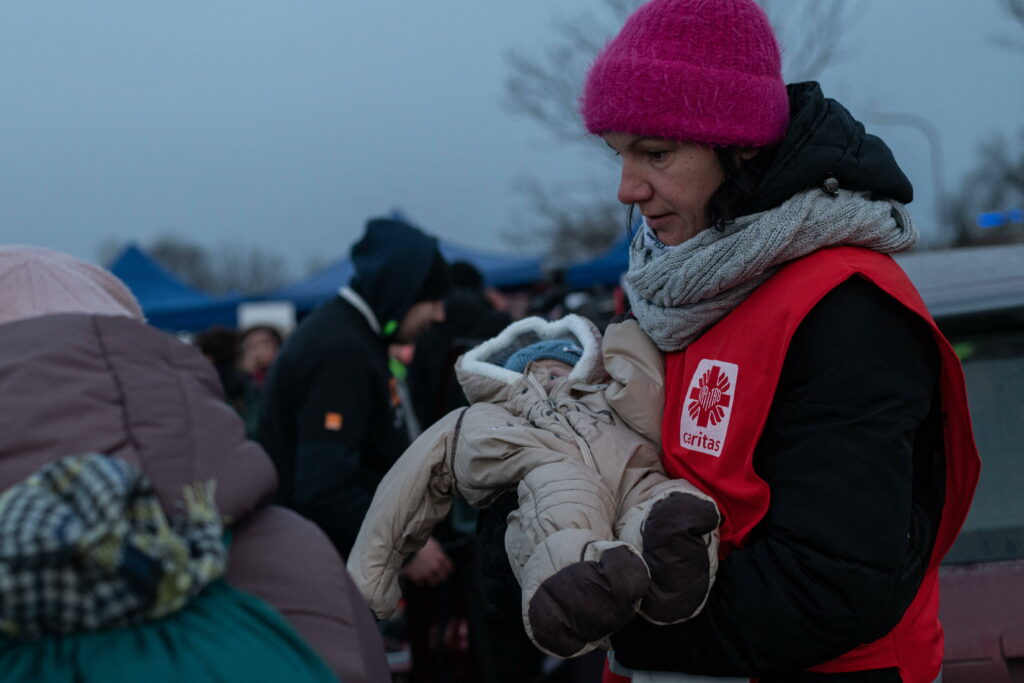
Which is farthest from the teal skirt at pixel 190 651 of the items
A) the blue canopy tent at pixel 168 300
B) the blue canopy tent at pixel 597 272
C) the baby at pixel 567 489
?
the blue canopy tent at pixel 168 300

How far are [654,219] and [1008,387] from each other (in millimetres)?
1244

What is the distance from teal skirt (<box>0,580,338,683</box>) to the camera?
3.64ft

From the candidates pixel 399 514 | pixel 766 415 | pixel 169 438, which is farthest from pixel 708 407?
pixel 169 438

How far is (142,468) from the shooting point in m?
1.20

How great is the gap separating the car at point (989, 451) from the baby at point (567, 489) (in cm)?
100

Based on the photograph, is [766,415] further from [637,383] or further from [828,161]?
[828,161]

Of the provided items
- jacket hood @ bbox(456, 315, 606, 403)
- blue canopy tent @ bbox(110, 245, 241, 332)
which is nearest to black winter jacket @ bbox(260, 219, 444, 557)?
jacket hood @ bbox(456, 315, 606, 403)

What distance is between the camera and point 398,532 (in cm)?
207

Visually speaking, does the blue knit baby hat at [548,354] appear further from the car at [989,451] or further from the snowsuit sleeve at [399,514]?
the car at [989,451]

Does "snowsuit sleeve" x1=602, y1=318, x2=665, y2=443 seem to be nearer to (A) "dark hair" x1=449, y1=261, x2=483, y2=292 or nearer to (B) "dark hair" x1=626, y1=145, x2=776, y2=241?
(B) "dark hair" x1=626, y1=145, x2=776, y2=241

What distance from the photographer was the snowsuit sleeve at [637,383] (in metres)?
1.94

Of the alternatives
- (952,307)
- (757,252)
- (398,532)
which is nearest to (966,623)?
(952,307)

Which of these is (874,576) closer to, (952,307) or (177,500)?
(177,500)

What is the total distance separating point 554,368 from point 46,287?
1.13 m
